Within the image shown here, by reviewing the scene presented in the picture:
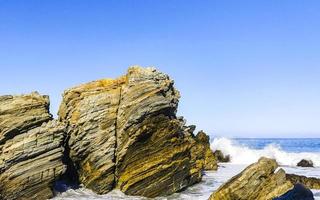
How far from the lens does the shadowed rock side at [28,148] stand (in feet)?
66.2

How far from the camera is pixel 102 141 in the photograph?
23.0 m

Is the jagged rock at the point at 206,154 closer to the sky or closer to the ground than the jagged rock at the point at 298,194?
closer to the ground

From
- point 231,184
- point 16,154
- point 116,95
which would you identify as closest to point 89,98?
point 116,95

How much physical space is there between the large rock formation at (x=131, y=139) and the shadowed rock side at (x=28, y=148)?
5.34ft

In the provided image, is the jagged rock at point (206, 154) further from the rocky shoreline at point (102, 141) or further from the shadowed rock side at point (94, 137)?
the shadowed rock side at point (94, 137)

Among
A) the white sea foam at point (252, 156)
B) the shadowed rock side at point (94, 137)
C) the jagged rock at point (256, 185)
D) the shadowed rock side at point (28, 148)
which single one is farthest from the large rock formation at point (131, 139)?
the white sea foam at point (252, 156)

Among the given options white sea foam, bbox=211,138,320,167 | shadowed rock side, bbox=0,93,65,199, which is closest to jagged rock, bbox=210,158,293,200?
shadowed rock side, bbox=0,93,65,199

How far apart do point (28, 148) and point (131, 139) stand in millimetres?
4693

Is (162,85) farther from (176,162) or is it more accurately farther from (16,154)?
(16,154)

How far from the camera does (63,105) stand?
24812 millimetres

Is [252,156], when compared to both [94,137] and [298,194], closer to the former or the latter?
[94,137]

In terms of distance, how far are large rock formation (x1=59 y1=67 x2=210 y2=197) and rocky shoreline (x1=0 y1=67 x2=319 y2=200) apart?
1.8 inches

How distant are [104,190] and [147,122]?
12.4ft

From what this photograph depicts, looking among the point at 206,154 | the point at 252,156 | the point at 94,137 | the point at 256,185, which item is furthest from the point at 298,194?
the point at 252,156
